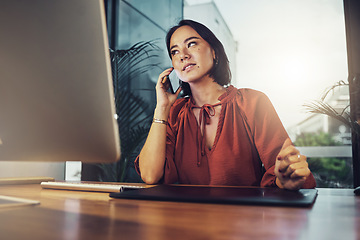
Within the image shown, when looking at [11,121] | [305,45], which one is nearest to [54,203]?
[11,121]

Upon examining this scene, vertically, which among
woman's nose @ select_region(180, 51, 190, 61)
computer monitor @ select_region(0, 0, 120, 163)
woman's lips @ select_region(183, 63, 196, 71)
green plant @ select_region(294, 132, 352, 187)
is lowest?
green plant @ select_region(294, 132, 352, 187)

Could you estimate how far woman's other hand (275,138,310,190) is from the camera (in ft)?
2.27

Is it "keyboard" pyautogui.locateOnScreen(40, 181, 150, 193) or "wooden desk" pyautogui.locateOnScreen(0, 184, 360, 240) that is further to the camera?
"keyboard" pyautogui.locateOnScreen(40, 181, 150, 193)

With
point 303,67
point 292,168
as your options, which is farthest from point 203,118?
point 303,67

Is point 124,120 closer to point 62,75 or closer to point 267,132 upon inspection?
point 267,132

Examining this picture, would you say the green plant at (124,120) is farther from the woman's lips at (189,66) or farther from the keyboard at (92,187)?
the keyboard at (92,187)

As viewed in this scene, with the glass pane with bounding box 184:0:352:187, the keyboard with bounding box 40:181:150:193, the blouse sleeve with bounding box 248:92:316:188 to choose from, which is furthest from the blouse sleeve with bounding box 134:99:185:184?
the glass pane with bounding box 184:0:352:187

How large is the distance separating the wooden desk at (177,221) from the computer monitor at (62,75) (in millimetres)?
97

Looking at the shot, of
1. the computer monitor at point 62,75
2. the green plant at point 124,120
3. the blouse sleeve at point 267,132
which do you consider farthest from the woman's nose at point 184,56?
the computer monitor at point 62,75

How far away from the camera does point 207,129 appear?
1.47m

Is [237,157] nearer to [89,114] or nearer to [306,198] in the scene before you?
[306,198]

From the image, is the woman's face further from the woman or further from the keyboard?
the keyboard

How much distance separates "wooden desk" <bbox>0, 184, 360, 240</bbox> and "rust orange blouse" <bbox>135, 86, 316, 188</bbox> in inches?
30.1

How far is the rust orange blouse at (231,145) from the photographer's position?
4.30 feet
